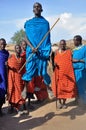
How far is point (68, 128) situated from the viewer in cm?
Result: 879

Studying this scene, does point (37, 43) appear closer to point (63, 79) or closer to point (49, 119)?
point (63, 79)

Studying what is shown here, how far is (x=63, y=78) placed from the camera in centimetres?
1031

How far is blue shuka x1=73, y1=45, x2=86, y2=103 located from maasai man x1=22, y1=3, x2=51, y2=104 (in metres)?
1.11

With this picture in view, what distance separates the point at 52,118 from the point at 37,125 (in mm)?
572

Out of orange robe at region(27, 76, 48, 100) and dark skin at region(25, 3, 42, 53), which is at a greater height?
dark skin at region(25, 3, 42, 53)

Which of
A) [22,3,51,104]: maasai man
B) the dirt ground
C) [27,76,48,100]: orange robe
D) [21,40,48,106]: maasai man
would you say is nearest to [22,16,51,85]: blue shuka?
[22,3,51,104]: maasai man

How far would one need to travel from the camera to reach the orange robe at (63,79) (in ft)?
33.4

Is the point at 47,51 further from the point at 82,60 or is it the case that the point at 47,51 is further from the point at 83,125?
the point at 83,125

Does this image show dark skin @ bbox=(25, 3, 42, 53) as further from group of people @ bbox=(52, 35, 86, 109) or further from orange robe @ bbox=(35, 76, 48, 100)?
orange robe @ bbox=(35, 76, 48, 100)

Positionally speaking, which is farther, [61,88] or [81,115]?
[61,88]

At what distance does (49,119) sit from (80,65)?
1.90 metres

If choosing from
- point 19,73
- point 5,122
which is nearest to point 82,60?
point 19,73

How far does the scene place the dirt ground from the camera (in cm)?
895

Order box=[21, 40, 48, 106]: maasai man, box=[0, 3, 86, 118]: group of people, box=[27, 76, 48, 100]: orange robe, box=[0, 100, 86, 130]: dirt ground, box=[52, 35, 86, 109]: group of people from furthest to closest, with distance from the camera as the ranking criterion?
box=[27, 76, 48, 100]: orange robe → box=[21, 40, 48, 106]: maasai man → box=[52, 35, 86, 109]: group of people → box=[0, 3, 86, 118]: group of people → box=[0, 100, 86, 130]: dirt ground
